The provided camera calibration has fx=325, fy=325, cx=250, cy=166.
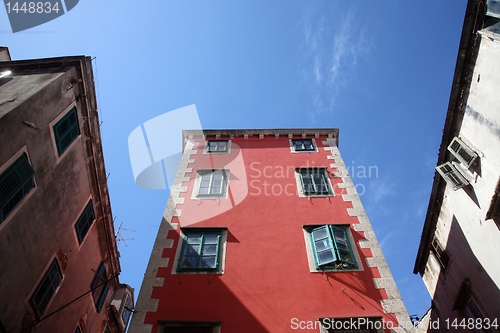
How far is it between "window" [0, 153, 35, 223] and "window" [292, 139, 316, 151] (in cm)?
977

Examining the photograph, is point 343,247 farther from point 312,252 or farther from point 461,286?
point 461,286

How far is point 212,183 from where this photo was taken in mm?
12141

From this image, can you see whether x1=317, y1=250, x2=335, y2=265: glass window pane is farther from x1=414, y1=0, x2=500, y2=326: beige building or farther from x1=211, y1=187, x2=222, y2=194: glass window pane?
x1=414, y1=0, x2=500, y2=326: beige building

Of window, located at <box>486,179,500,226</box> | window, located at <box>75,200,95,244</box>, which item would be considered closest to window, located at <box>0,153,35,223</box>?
window, located at <box>75,200,95,244</box>

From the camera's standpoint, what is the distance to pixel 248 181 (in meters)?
12.2

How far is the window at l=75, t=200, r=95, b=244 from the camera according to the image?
445 inches

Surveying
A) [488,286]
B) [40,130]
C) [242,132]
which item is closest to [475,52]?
[488,286]

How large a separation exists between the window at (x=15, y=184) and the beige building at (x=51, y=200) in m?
0.02

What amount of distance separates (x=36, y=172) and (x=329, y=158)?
33.5ft

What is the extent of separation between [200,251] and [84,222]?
5.33 meters

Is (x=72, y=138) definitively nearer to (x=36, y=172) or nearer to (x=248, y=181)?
(x=36, y=172)

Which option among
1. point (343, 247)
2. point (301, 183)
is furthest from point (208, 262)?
point (301, 183)

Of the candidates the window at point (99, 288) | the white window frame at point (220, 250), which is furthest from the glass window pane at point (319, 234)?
the window at point (99, 288)

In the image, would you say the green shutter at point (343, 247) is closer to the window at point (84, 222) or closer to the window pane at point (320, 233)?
the window pane at point (320, 233)
